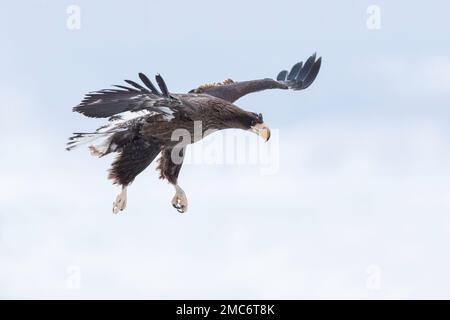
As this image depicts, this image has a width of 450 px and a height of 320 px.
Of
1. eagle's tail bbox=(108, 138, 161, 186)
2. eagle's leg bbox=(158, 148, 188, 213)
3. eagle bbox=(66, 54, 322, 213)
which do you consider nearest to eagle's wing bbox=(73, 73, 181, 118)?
A: eagle bbox=(66, 54, 322, 213)

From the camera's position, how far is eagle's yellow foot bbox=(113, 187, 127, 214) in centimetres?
1245

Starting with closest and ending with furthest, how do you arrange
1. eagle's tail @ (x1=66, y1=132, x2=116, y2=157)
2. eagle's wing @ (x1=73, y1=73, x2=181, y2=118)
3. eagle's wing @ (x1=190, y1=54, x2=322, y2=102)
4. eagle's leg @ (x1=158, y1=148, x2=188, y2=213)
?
eagle's wing @ (x1=73, y1=73, x2=181, y2=118) < eagle's tail @ (x1=66, y1=132, x2=116, y2=157) < eagle's leg @ (x1=158, y1=148, x2=188, y2=213) < eagle's wing @ (x1=190, y1=54, x2=322, y2=102)

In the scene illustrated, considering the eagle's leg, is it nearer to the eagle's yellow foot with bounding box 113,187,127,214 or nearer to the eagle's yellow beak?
the eagle's yellow foot with bounding box 113,187,127,214

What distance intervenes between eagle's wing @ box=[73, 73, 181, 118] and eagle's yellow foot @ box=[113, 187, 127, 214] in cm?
123

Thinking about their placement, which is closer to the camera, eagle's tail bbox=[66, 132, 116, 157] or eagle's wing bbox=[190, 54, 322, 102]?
eagle's tail bbox=[66, 132, 116, 157]

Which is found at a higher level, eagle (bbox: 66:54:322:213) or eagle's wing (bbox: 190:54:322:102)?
eagle's wing (bbox: 190:54:322:102)

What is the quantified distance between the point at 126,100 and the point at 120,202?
60.0 inches

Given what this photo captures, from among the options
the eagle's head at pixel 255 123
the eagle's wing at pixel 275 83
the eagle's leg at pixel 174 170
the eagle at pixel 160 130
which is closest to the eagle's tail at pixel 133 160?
the eagle at pixel 160 130

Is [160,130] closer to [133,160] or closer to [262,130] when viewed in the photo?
[133,160]

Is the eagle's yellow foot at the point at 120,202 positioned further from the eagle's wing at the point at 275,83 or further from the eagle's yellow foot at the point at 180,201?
the eagle's wing at the point at 275,83

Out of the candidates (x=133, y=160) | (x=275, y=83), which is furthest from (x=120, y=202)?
(x=275, y=83)

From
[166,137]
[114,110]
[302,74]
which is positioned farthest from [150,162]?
[302,74]

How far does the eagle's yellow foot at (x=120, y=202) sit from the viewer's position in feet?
40.9

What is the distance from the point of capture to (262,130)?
1245cm
